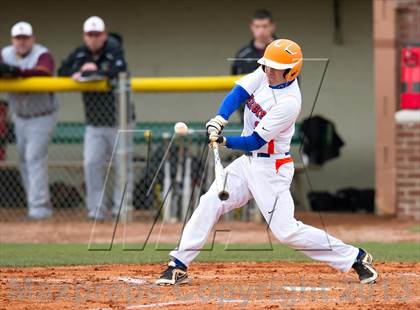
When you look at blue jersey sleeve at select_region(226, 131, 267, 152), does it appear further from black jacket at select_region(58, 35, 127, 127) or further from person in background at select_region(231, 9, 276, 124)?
black jacket at select_region(58, 35, 127, 127)

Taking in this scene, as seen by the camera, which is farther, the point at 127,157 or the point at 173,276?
the point at 127,157

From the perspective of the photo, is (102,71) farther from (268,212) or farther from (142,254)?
(268,212)

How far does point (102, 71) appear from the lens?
13211 mm

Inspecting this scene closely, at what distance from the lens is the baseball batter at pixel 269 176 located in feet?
25.3

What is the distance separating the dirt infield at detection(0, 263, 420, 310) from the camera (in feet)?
22.8

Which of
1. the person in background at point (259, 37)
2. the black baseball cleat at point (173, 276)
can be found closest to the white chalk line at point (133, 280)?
the black baseball cleat at point (173, 276)

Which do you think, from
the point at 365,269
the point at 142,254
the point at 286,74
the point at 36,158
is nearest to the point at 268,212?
the point at 365,269

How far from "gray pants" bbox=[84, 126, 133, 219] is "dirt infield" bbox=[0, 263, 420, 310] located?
400cm

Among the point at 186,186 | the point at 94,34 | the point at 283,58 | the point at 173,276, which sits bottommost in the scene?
the point at 186,186

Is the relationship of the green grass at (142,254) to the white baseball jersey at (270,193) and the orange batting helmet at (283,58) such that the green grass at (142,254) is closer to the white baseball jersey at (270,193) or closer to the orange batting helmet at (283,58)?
the white baseball jersey at (270,193)

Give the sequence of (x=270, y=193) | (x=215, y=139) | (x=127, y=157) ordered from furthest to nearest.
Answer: (x=127, y=157), (x=270, y=193), (x=215, y=139)

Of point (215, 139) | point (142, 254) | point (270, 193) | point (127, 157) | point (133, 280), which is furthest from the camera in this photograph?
point (127, 157)

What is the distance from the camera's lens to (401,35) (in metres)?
14.0

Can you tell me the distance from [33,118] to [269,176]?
628 cm
